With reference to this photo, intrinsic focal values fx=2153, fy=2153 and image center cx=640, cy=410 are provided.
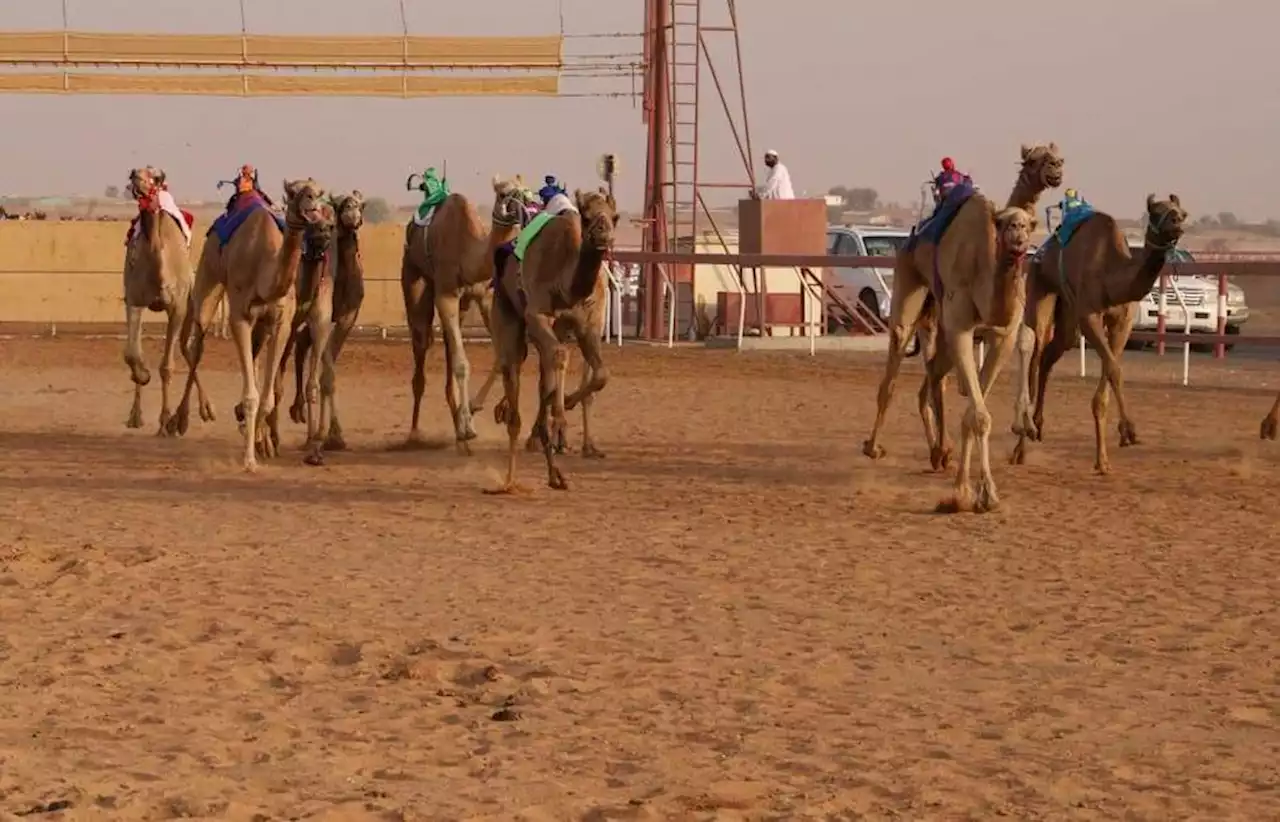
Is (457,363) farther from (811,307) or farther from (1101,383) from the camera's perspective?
(811,307)

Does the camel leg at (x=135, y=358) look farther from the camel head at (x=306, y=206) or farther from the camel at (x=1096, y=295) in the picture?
the camel at (x=1096, y=295)

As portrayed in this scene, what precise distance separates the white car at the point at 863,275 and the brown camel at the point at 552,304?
64.7 ft

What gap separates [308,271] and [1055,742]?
9476mm

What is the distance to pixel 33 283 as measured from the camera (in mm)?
36750

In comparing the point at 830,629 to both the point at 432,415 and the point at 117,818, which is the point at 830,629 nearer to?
the point at 117,818

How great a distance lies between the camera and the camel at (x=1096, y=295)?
49.5ft

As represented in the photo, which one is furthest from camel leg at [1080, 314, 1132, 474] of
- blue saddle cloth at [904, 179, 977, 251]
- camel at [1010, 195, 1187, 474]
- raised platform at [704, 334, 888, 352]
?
raised platform at [704, 334, 888, 352]

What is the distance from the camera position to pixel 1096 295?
15734 mm

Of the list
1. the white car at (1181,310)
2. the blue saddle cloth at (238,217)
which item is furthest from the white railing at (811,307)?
the blue saddle cloth at (238,217)

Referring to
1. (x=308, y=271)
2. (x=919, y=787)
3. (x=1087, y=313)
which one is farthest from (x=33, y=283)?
(x=919, y=787)

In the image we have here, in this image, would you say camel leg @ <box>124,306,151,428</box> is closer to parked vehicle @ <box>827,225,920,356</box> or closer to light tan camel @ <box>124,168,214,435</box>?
light tan camel @ <box>124,168,214,435</box>

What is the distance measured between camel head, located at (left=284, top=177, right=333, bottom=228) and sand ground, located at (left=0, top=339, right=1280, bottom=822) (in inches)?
68.9

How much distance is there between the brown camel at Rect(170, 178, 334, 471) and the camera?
14.5 meters

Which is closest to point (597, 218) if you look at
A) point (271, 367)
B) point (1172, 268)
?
point (271, 367)
